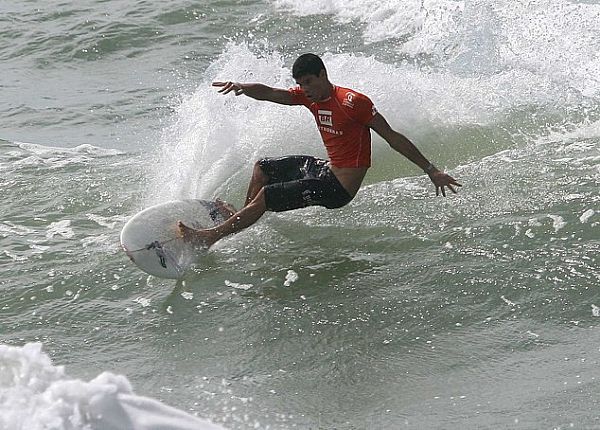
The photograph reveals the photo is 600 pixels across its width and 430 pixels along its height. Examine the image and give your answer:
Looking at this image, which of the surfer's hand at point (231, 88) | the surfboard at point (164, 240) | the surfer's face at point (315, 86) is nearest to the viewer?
the surfboard at point (164, 240)

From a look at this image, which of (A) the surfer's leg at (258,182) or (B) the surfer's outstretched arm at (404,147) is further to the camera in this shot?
(A) the surfer's leg at (258,182)

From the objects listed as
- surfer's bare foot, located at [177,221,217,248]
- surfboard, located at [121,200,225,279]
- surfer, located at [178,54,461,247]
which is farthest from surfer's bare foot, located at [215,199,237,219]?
surfer's bare foot, located at [177,221,217,248]

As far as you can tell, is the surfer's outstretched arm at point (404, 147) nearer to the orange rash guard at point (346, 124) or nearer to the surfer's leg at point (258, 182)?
the orange rash guard at point (346, 124)

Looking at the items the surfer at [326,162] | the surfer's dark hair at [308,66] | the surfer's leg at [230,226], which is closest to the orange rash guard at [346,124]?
the surfer at [326,162]

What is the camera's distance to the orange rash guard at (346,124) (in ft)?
23.7

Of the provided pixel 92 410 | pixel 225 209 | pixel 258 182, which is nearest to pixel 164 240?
pixel 225 209

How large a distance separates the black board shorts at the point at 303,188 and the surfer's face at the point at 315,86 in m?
0.58

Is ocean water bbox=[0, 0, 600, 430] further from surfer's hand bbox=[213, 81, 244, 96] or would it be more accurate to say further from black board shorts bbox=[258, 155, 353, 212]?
surfer's hand bbox=[213, 81, 244, 96]

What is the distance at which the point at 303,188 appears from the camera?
24.2 feet

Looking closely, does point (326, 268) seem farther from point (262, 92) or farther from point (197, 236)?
point (262, 92)

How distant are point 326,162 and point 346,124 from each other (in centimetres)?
43

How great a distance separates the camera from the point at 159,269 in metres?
6.99

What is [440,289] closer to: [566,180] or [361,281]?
[361,281]

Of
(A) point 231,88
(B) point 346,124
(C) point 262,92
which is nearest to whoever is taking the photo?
(B) point 346,124
